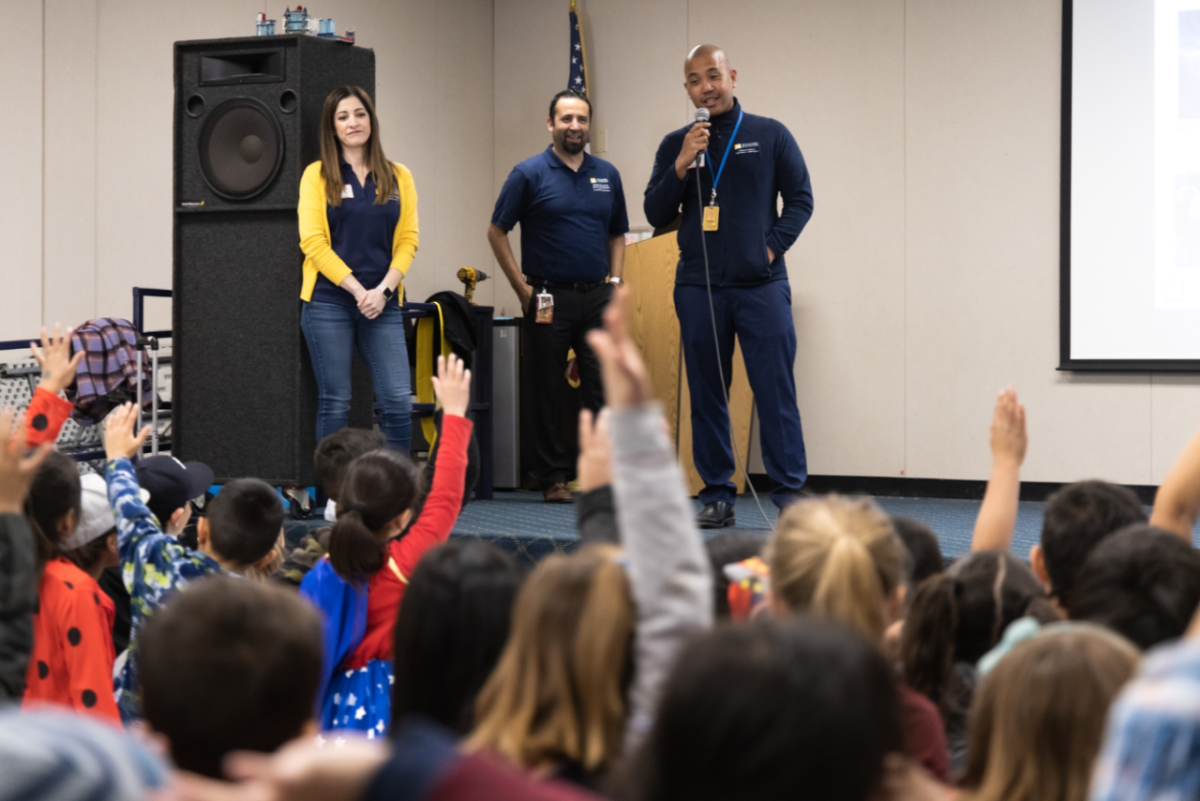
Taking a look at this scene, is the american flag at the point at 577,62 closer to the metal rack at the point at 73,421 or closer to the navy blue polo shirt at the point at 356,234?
the navy blue polo shirt at the point at 356,234

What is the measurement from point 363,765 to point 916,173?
473cm

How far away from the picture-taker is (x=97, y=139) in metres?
4.51

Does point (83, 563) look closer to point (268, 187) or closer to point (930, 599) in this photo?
point (930, 599)

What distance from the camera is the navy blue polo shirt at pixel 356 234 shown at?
3555 mm

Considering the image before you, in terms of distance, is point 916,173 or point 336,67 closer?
point 336,67

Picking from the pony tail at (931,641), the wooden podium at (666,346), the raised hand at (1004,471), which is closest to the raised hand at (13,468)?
the pony tail at (931,641)

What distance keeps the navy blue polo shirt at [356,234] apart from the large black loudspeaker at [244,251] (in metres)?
0.13

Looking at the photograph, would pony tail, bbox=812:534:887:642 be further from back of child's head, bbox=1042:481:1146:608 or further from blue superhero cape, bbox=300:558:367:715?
blue superhero cape, bbox=300:558:367:715

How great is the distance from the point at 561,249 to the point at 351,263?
1.03 metres

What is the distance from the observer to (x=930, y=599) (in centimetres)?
138

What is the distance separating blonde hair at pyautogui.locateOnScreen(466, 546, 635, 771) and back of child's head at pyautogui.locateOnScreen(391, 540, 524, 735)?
163mm

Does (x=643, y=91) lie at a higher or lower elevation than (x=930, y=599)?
higher

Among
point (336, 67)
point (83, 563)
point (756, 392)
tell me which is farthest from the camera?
point (336, 67)

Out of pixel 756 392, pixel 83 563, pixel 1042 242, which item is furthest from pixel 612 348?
pixel 1042 242
